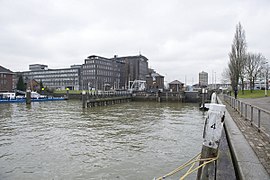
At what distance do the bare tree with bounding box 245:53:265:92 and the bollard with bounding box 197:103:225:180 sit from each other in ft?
182

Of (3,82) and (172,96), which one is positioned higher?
(3,82)

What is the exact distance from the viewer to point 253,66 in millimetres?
54188

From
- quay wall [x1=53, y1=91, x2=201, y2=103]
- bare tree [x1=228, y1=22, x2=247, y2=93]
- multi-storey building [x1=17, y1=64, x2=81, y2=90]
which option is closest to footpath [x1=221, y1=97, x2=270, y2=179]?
bare tree [x1=228, y1=22, x2=247, y2=93]

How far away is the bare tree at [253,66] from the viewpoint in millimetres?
53600

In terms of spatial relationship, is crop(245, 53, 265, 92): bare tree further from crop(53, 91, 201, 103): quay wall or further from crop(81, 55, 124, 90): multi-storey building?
crop(81, 55, 124, 90): multi-storey building

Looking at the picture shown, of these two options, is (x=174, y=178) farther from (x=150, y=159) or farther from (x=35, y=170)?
(x=35, y=170)

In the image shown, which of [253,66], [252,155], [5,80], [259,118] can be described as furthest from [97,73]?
[252,155]

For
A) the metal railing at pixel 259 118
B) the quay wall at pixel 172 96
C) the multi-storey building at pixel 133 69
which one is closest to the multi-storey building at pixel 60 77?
the multi-storey building at pixel 133 69

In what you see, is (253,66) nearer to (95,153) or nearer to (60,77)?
(95,153)

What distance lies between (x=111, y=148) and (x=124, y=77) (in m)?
119

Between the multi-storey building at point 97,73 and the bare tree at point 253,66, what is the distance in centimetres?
6786

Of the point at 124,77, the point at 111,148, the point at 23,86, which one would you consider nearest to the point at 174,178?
the point at 111,148

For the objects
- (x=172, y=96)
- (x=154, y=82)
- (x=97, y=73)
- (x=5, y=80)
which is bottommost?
(x=172, y=96)

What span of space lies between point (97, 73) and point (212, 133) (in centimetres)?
10759
